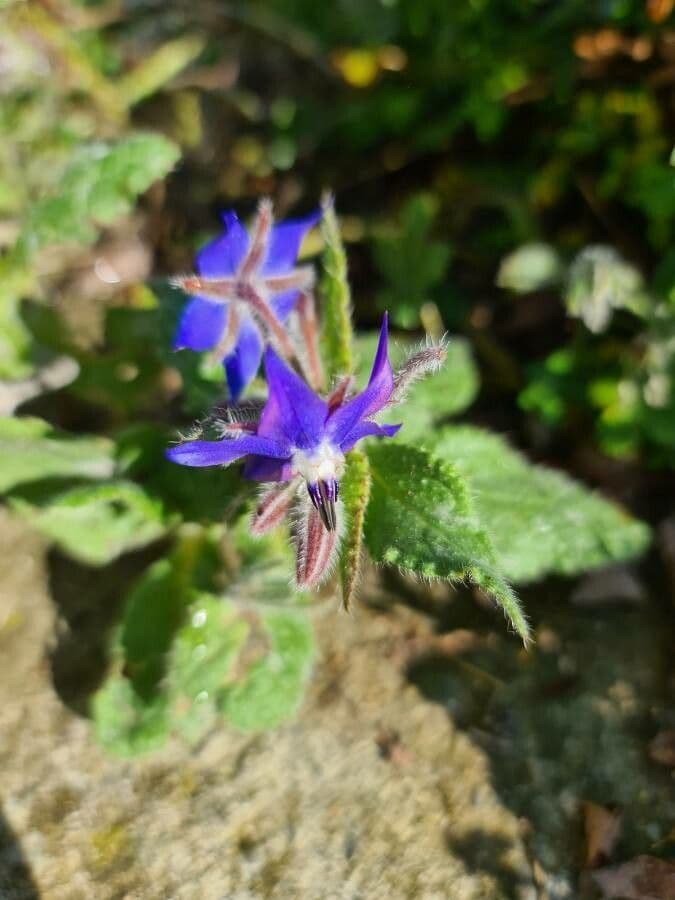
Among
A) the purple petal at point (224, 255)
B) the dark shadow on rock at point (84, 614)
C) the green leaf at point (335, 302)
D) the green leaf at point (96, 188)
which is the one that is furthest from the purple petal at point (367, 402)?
the green leaf at point (96, 188)

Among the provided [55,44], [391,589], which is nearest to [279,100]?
[55,44]

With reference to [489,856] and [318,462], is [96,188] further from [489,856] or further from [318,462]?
[489,856]

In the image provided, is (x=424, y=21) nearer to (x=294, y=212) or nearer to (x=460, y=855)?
(x=294, y=212)

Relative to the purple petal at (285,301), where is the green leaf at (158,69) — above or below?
above

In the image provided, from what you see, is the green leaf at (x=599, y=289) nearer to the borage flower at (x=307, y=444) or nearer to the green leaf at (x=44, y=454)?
the borage flower at (x=307, y=444)

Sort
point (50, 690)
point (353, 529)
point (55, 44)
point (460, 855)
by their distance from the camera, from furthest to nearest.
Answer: point (55, 44) < point (50, 690) < point (460, 855) < point (353, 529)

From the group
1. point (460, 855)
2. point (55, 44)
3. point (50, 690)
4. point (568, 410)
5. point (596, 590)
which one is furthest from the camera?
point (55, 44)
